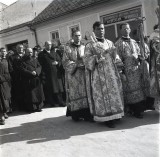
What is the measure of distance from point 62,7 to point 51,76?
29.2ft

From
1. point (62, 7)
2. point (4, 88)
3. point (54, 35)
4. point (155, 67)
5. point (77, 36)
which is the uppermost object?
point (62, 7)

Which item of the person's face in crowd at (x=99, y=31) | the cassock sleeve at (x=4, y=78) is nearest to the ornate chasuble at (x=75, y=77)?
the person's face in crowd at (x=99, y=31)

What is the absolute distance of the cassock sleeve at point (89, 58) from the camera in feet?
17.6

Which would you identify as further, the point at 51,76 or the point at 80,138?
the point at 51,76

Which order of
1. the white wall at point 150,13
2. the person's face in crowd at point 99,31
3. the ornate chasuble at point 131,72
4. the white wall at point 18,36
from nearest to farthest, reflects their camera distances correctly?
the person's face in crowd at point 99,31, the ornate chasuble at point 131,72, the white wall at point 150,13, the white wall at point 18,36

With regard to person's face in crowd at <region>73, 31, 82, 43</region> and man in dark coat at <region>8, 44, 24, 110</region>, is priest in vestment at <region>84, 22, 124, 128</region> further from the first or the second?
man in dark coat at <region>8, 44, 24, 110</region>

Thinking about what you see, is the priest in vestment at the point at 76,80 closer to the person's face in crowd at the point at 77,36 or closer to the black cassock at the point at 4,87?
the person's face in crowd at the point at 77,36

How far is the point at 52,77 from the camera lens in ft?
27.6

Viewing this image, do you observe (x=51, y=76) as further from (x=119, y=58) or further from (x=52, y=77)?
(x=119, y=58)

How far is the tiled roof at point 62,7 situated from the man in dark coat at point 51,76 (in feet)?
19.9

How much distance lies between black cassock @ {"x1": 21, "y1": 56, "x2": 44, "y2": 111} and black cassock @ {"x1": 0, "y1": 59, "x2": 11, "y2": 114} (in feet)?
1.81

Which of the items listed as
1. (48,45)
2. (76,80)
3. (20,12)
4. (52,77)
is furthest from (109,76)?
(20,12)

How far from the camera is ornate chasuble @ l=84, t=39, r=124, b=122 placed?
5312 mm

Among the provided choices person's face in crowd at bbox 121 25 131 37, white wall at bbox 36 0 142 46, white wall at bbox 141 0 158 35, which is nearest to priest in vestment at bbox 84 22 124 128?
person's face in crowd at bbox 121 25 131 37
